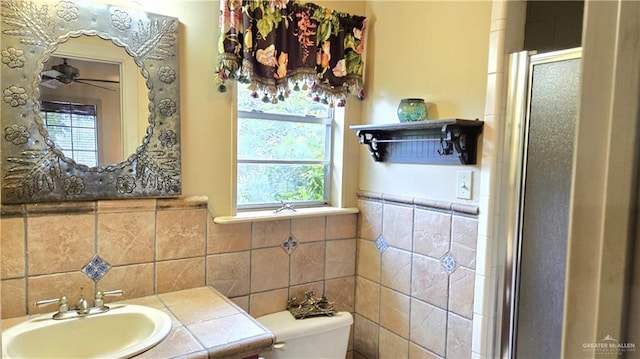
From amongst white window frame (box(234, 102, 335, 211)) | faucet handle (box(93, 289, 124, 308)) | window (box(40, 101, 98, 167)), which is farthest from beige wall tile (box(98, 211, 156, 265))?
white window frame (box(234, 102, 335, 211))

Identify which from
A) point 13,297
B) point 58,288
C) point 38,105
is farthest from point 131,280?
point 38,105

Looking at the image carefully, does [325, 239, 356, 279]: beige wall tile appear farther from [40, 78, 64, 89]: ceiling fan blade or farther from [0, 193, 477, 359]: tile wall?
[40, 78, 64, 89]: ceiling fan blade

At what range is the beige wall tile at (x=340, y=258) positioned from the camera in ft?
7.10

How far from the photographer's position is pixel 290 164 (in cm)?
212

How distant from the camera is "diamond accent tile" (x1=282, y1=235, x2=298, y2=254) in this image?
2021 millimetres

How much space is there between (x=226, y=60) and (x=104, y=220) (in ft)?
2.65

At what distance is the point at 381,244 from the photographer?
2.08 metres

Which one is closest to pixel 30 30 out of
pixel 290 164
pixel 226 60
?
pixel 226 60

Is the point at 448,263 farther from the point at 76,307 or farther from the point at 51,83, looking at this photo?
the point at 51,83

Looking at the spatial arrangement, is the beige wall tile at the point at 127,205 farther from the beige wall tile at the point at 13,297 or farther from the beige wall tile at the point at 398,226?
the beige wall tile at the point at 398,226

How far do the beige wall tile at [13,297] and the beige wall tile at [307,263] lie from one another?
43.2 inches

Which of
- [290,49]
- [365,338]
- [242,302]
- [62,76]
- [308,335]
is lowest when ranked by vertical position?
[365,338]

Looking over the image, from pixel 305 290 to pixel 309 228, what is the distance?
1.06ft

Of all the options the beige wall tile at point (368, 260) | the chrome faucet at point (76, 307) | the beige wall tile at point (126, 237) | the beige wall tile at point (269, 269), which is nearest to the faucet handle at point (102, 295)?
the chrome faucet at point (76, 307)
